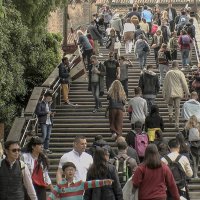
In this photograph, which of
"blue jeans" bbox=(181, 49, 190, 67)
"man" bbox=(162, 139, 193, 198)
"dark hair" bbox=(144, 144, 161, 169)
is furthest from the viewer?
"blue jeans" bbox=(181, 49, 190, 67)

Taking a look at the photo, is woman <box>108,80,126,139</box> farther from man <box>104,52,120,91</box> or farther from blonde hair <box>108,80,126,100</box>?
man <box>104,52,120,91</box>

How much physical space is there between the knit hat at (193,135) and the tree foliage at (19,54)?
563 cm

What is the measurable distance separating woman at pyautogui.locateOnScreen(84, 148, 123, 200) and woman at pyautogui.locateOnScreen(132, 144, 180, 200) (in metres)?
0.30

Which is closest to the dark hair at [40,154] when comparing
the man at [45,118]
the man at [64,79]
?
the man at [45,118]

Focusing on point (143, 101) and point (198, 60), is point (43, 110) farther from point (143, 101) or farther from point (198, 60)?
point (198, 60)

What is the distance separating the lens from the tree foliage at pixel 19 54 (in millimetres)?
25297

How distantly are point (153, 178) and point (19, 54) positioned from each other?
14.4m

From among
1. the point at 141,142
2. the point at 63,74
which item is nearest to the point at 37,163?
the point at 141,142

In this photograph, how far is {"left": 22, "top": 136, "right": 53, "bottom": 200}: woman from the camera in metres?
14.9

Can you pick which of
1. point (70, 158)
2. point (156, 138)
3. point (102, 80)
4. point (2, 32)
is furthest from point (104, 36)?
point (70, 158)

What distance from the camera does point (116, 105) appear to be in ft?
76.9

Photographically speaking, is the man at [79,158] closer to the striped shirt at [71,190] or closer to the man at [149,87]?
the striped shirt at [71,190]

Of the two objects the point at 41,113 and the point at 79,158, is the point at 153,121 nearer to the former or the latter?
the point at 41,113

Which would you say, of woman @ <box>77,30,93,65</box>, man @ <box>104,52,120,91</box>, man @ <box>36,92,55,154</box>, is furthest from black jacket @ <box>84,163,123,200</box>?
woman @ <box>77,30,93,65</box>
